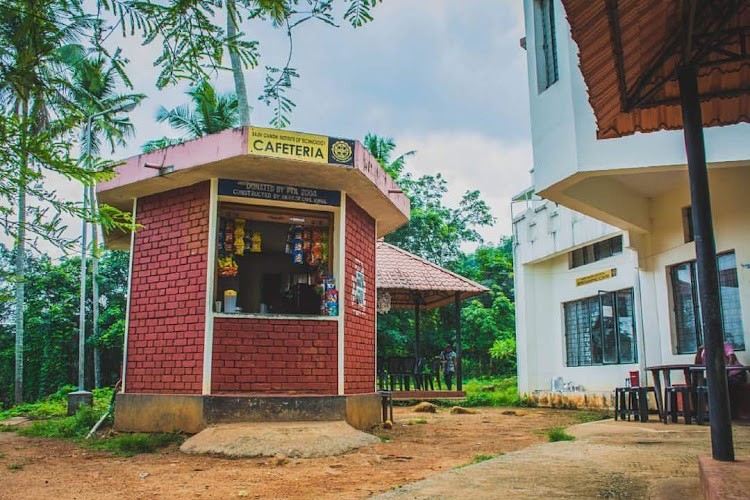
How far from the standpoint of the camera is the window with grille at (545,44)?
34.7ft

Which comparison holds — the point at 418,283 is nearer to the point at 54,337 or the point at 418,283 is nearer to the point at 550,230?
the point at 550,230

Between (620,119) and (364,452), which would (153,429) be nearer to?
(364,452)

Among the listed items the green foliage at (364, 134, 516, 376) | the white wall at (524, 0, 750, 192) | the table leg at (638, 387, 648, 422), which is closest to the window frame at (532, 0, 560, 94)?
the white wall at (524, 0, 750, 192)

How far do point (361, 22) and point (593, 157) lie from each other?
677 cm

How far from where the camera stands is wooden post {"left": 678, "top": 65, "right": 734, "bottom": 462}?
3.96m

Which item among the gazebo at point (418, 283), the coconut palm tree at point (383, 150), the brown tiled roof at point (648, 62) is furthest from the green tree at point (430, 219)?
the brown tiled roof at point (648, 62)

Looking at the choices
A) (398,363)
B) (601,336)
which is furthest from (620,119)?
(398,363)

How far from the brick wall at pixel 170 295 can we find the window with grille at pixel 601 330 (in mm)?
9358

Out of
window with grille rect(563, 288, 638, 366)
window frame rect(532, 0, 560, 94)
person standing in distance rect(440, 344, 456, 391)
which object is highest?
window frame rect(532, 0, 560, 94)

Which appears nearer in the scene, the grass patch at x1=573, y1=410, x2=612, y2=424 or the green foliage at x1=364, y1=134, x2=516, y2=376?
the grass patch at x1=573, y1=410, x2=612, y2=424

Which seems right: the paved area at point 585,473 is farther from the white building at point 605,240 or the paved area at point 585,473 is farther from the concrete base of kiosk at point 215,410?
the white building at point 605,240

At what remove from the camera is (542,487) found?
3961 millimetres

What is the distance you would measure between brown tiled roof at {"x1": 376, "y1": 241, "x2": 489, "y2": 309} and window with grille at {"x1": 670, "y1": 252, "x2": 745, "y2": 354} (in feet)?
18.0

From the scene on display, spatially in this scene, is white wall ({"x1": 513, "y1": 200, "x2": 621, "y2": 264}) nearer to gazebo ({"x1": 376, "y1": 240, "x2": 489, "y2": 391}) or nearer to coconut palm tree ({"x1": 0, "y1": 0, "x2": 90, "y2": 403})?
gazebo ({"x1": 376, "y1": 240, "x2": 489, "y2": 391})
